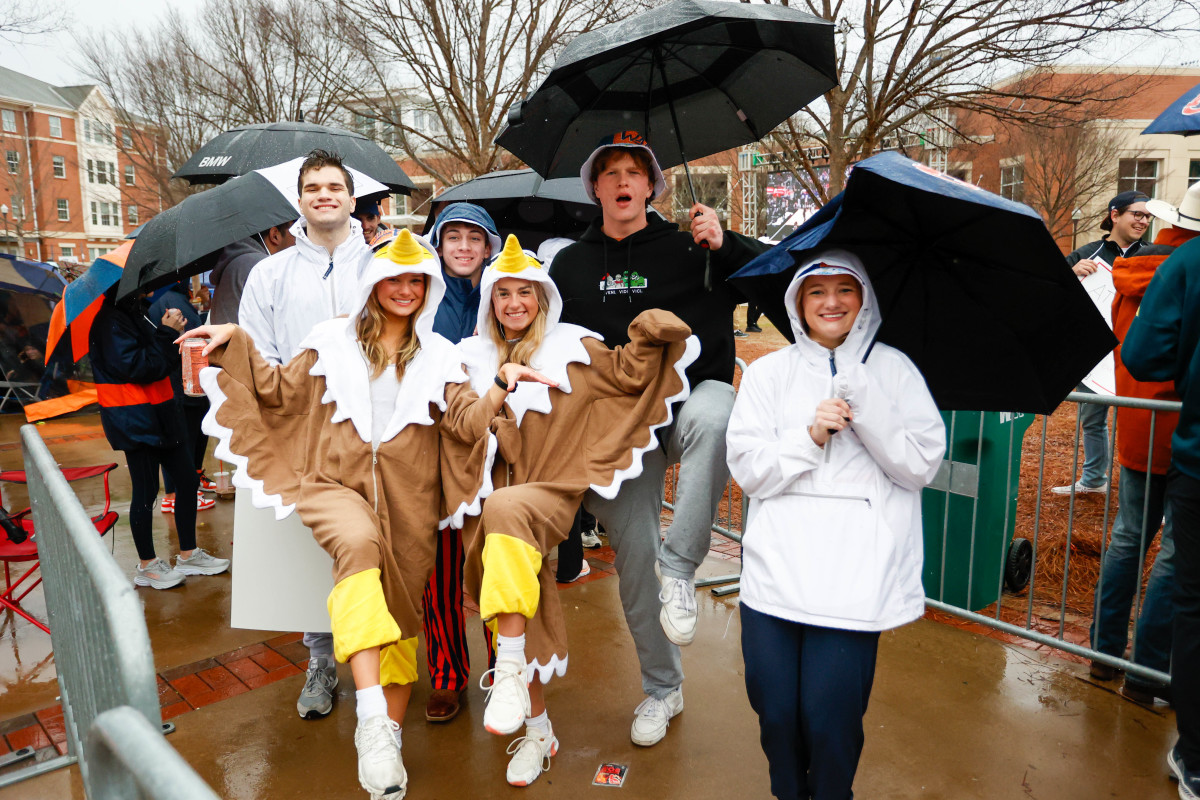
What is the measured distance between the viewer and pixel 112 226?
193 ft

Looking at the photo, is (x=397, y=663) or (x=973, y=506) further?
(x=973, y=506)

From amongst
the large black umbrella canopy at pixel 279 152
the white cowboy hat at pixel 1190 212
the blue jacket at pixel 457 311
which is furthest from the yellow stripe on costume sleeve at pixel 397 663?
the large black umbrella canopy at pixel 279 152

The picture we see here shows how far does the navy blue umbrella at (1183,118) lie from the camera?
2.98 metres

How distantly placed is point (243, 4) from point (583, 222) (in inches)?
584

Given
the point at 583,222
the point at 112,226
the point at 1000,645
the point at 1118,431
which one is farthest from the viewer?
the point at 112,226

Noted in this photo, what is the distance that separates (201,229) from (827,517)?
10.2ft

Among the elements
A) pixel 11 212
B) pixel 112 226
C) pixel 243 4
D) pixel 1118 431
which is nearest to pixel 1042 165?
pixel 243 4

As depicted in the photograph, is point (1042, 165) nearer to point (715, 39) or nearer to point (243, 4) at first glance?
point (243, 4)

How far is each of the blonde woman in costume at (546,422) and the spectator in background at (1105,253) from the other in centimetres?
366

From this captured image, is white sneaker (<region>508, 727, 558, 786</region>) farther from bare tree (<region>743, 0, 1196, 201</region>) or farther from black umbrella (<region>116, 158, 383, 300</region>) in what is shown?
bare tree (<region>743, 0, 1196, 201</region>)

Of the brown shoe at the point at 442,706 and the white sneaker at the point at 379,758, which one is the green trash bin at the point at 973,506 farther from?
the white sneaker at the point at 379,758

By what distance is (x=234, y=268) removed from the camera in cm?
444

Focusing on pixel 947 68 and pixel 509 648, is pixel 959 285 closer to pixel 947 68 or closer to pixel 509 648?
pixel 509 648

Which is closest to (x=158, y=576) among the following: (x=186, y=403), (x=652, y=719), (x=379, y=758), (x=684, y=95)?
(x=186, y=403)
